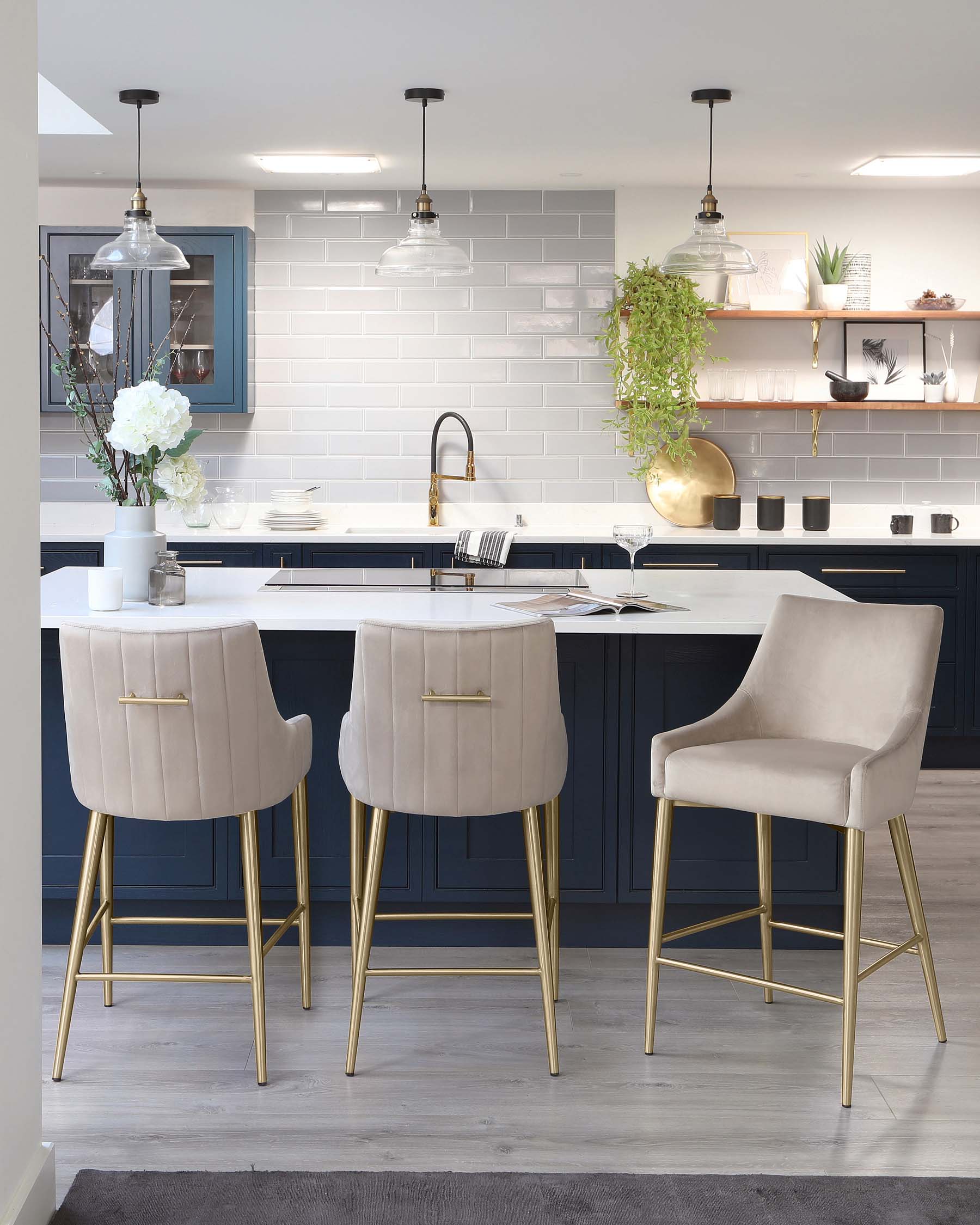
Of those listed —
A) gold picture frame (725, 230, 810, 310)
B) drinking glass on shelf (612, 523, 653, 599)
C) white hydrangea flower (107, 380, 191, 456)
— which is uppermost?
gold picture frame (725, 230, 810, 310)

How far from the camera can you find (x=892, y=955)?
2.77 metres

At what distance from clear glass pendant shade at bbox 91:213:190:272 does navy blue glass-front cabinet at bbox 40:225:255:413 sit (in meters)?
1.77

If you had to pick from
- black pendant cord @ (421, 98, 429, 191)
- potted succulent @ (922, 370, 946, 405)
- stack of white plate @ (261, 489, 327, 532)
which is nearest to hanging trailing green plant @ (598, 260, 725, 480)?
potted succulent @ (922, 370, 946, 405)

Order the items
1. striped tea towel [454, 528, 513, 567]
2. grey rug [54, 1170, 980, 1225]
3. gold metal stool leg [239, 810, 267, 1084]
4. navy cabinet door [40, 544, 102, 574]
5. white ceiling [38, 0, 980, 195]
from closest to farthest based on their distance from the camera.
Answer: grey rug [54, 1170, 980, 1225] < gold metal stool leg [239, 810, 267, 1084] < white ceiling [38, 0, 980, 195] < striped tea towel [454, 528, 513, 567] < navy cabinet door [40, 544, 102, 574]

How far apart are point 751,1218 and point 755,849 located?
4.15 feet

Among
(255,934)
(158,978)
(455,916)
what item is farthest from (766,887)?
(158,978)

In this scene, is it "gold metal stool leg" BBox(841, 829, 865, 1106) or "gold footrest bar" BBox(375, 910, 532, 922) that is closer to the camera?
"gold metal stool leg" BBox(841, 829, 865, 1106)

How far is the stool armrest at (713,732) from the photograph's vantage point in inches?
110

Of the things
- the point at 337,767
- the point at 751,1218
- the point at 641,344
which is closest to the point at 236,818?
the point at 337,767

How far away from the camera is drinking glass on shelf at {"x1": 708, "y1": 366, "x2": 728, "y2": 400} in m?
6.03

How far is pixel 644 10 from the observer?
3.45 meters

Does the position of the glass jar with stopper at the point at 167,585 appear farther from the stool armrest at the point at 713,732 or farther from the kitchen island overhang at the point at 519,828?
the stool armrest at the point at 713,732

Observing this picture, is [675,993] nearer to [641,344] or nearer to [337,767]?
[337,767]

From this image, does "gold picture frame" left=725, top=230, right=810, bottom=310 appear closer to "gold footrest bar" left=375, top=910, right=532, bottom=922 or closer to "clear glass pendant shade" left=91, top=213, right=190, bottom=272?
"clear glass pendant shade" left=91, top=213, right=190, bottom=272
